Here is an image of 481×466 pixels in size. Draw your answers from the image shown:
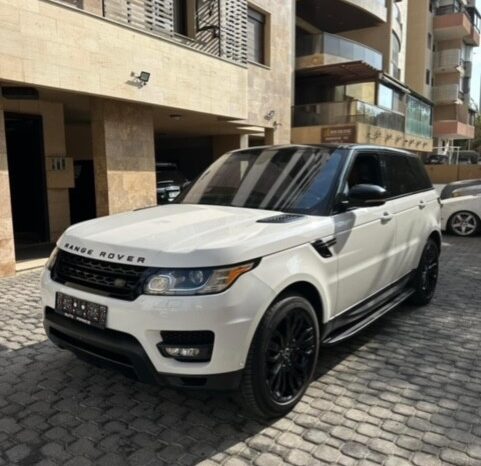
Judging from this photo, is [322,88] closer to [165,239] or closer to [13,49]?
[13,49]

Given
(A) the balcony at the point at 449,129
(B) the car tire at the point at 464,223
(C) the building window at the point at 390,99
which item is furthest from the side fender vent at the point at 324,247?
(A) the balcony at the point at 449,129

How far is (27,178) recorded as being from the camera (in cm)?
1028

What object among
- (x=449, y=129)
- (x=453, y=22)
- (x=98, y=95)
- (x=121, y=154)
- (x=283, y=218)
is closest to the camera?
(x=283, y=218)

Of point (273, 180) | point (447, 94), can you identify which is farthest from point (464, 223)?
point (447, 94)

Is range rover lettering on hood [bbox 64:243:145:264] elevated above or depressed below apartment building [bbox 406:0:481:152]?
below

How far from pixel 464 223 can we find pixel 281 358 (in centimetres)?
1015

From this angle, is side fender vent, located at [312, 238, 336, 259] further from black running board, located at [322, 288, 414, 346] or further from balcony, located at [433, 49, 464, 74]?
balcony, located at [433, 49, 464, 74]

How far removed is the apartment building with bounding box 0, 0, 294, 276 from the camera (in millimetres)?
7133

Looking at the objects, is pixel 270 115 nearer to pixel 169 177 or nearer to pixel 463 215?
pixel 169 177

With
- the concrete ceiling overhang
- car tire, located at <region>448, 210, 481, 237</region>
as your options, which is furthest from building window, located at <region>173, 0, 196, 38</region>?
the concrete ceiling overhang

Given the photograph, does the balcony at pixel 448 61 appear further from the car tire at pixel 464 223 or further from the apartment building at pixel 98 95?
the car tire at pixel 464 223

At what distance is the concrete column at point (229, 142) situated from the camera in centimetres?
1684

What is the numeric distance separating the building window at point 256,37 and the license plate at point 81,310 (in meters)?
13.9

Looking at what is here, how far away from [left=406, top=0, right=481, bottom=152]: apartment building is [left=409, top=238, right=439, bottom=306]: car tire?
3786 cm
